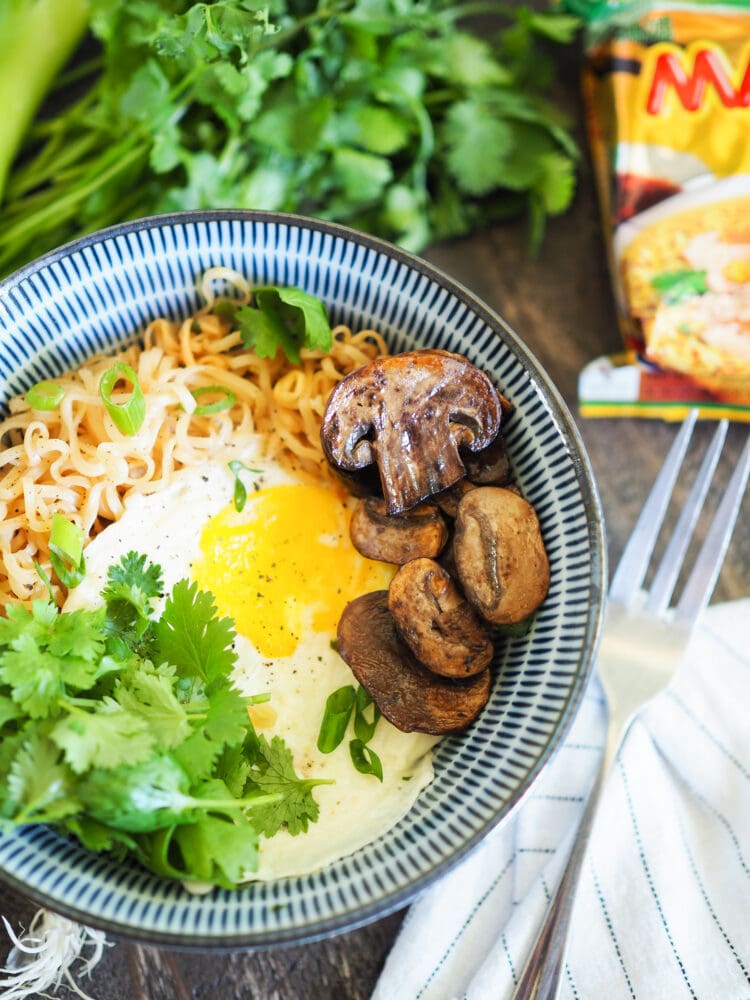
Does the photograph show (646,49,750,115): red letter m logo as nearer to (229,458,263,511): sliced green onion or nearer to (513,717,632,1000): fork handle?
(229,458,263,511): sliced green onion

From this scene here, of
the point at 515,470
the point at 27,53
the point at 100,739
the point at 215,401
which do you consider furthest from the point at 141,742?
the point at 27,53

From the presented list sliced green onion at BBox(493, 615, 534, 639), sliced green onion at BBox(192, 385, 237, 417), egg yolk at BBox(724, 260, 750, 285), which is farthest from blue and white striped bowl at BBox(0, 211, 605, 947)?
egg yolk at BBox(724, 260, 750, 285)

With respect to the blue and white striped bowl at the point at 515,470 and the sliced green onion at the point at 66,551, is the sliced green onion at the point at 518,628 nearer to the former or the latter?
the blue and white striped bowl at the point at 515,470

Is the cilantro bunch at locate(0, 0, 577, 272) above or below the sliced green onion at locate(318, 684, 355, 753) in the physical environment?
above

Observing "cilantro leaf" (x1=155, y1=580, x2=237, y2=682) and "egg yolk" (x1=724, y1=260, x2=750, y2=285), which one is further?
"egg yolk" (x1=724, y1=260, x2=750, y2=285)

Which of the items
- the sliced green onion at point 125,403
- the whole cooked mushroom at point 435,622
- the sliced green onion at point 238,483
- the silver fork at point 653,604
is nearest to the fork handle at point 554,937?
the silver fork at point 653,604

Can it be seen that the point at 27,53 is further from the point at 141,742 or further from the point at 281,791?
the point at 281,791
